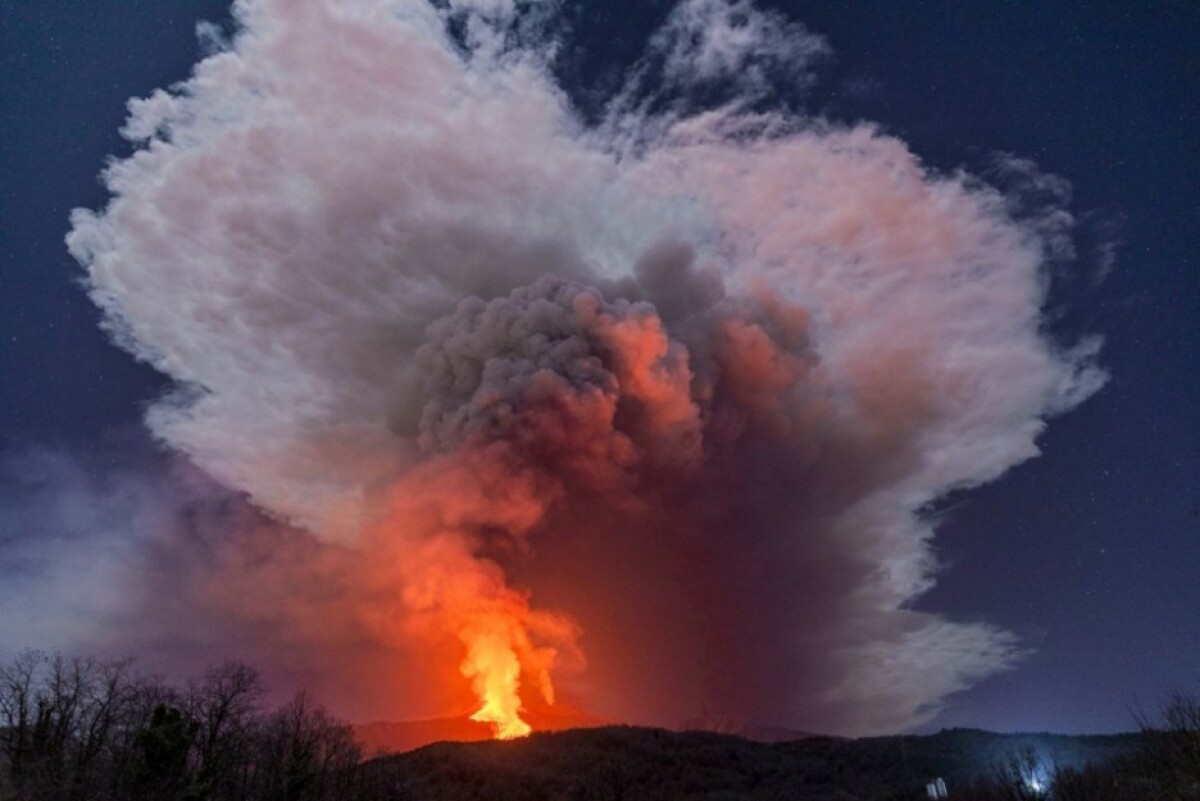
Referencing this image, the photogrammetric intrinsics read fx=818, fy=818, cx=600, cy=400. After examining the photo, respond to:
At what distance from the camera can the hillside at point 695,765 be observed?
282 feet

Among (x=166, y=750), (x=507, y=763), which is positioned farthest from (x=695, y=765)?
(x=166, y=750)

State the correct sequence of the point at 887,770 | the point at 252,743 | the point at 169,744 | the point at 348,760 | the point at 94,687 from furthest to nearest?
the point at 887,770
the point at 348,760
the point at 252,743
the point at 94,687
the point at 169,744

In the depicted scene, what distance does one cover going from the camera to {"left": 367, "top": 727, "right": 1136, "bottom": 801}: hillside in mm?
85975

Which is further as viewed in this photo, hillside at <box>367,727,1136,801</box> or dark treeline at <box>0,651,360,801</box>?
hillside at <box>367,727,1136,801</box>

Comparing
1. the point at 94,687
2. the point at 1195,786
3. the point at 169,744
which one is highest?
the point at 94,687

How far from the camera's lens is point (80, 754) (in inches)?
2162

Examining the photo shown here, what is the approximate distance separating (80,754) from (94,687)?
25.4ft

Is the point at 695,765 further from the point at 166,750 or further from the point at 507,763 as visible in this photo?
the point at 166,750

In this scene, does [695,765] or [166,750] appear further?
[695,765]

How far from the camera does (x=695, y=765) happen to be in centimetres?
10762

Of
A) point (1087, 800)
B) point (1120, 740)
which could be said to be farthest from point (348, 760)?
point (1120, 740)

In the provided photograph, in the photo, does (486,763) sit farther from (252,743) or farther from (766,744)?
(766,744)

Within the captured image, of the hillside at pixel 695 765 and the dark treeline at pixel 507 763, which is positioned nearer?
the dark treeline at pixel 507 763

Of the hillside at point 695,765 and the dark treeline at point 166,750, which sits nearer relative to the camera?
the dark treeline at point 166,750
